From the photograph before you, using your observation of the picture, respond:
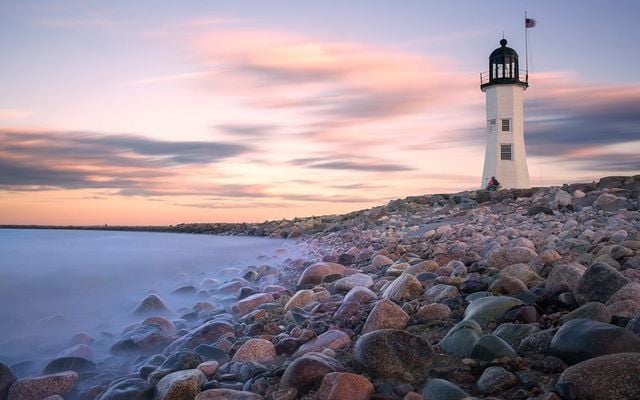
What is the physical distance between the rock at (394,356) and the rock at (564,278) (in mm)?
1569

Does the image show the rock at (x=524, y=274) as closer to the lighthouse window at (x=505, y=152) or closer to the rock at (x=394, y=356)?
the rock at (x=394, y=356)

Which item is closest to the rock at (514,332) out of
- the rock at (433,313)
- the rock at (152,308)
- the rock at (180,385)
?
the rock at (433,313)

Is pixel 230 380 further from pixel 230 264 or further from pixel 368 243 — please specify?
pixel 230 264

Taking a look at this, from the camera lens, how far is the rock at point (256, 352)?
367 centimetres

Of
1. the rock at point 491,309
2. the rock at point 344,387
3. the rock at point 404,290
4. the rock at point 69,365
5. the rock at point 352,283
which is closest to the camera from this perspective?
the rock at point 344,387

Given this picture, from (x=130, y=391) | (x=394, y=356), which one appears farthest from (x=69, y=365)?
(x=394, y=356)

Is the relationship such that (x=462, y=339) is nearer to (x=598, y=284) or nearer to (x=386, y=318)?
(x=386, y=318)

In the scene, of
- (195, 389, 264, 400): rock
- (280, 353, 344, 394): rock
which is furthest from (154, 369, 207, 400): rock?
(280, 353, 344, 394): rock

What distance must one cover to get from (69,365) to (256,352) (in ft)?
5.48

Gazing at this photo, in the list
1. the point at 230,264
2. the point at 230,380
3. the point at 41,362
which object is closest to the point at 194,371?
the point at 230,380

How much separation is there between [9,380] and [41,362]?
81 cm

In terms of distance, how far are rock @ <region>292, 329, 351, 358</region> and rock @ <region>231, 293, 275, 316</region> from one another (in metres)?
1.82

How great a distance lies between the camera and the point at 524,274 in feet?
15.0

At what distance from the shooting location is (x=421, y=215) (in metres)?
15.8
